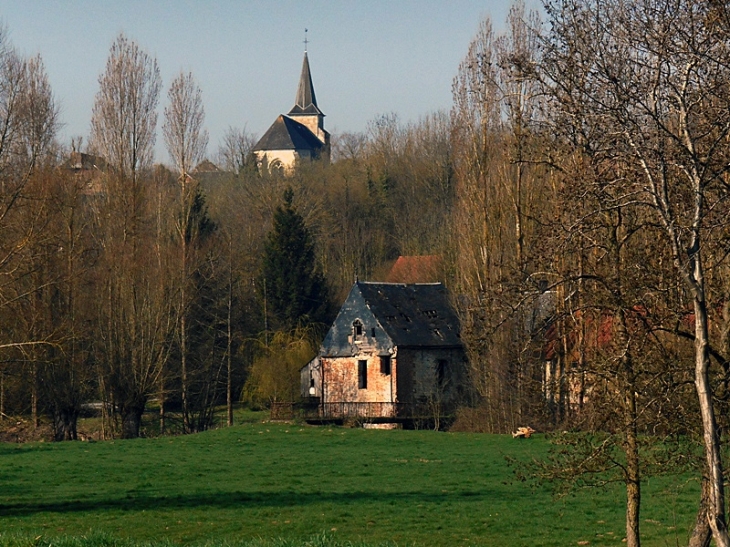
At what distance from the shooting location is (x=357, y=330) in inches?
1970

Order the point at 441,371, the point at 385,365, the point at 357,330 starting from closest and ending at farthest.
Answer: the point at 385,365 < the point at 441,371 < the point at 357,330

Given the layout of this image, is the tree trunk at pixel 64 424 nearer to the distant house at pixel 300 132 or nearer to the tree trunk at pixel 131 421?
the tree trunk at pixel 131 421

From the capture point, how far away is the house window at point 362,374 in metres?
49.4

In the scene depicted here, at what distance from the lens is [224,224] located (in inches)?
2702

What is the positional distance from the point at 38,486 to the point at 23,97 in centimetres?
2217

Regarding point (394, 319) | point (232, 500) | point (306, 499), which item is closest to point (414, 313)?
point (394, 319)

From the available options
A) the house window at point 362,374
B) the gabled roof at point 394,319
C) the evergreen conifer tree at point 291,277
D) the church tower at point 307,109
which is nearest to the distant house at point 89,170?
the evergreen conifer tree at point 291,277

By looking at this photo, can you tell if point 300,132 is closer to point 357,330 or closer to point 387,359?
point 357,330

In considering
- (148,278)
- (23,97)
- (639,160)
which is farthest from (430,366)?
(639,160)

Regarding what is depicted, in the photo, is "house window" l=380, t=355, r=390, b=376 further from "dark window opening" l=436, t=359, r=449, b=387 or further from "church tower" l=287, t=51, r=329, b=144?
"church tower" l=287, t=51, r=329, b=144

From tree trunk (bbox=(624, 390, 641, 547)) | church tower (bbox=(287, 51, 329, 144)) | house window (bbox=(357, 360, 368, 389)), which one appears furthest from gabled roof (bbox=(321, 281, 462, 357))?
church tower (bbox=(287, 51, 329, 144))

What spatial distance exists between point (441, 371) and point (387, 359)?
2910 millimetres

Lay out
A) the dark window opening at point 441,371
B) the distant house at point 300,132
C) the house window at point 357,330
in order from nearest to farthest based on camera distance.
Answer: the dark window opening at point 441,371 < the house window at point 357,330 < the distant house at point 300,132

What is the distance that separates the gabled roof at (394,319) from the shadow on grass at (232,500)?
26.2 metres
